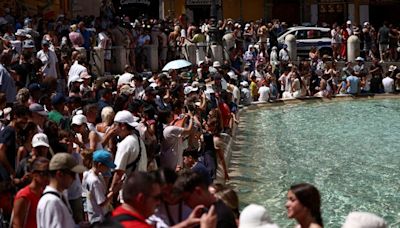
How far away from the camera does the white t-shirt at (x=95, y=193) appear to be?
8062 millimetres

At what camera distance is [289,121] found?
22.5 metres

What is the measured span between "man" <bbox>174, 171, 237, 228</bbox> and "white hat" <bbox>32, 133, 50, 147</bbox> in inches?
83.5

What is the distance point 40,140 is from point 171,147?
332 centimetres

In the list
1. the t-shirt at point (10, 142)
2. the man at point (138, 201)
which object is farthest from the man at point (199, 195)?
the t-shirt at point (10, 142)

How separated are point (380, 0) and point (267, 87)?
21008 millimetres

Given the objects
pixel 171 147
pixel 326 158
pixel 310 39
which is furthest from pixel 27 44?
pixel 310 39

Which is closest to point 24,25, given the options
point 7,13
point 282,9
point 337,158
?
point 7,13

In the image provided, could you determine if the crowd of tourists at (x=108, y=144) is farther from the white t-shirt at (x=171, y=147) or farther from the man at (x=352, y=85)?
the man at (x=352, y=85)

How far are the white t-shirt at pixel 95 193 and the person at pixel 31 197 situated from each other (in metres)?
1.27

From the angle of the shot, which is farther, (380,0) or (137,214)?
(380,0)

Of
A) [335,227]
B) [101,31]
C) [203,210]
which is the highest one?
[101,31]

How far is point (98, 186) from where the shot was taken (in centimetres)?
806

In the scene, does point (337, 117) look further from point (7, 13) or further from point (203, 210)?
point (203, 210)

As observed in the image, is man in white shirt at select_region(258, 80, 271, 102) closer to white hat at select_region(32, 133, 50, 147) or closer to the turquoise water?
the turquoise water
